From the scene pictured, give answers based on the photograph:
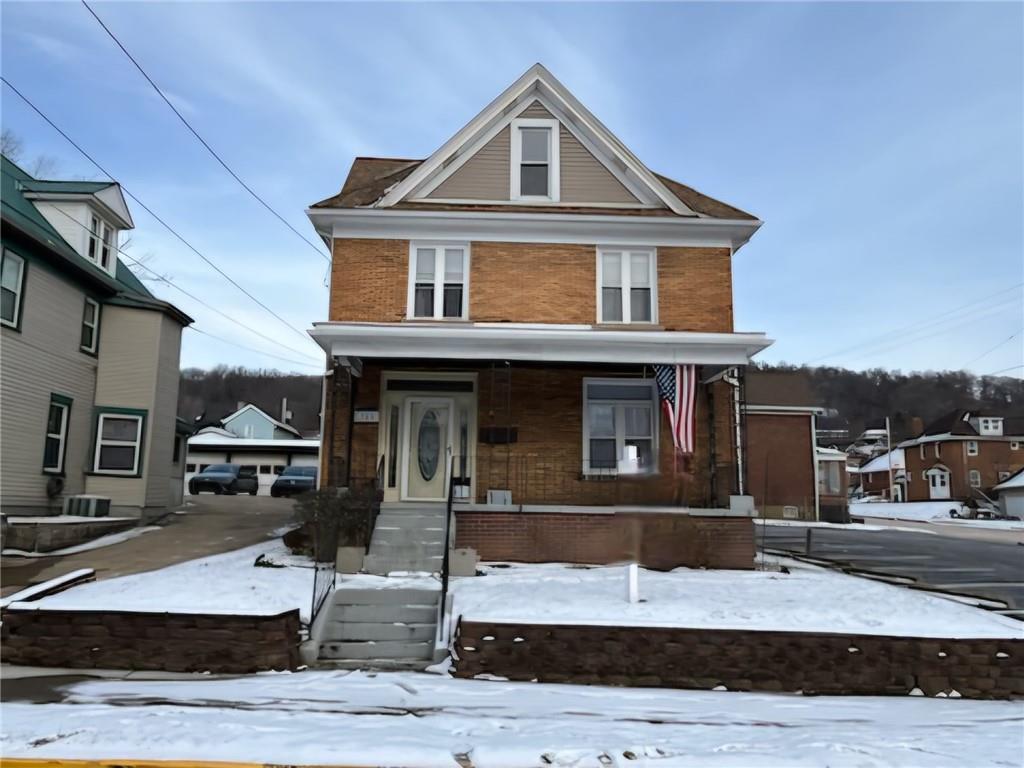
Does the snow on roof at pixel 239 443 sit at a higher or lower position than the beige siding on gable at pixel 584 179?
lower

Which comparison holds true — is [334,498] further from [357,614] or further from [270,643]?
[270,643]

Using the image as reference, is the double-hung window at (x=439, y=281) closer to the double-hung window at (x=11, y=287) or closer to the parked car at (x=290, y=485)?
the double-hung window at (x=11, y=287)

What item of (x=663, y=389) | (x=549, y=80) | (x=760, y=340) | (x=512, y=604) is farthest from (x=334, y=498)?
(x=549, y=80)

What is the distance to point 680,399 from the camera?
1297cm

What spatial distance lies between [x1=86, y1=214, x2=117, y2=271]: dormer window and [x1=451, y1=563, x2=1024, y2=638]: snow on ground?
13.0m

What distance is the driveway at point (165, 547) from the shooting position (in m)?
11.7

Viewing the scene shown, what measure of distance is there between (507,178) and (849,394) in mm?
88776

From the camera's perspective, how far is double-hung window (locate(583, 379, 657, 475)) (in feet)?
47.0

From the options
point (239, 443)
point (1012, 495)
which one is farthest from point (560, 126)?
point (1012, 495)

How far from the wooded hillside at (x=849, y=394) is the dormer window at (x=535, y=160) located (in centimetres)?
4109

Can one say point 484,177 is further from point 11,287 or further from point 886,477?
point 886,477

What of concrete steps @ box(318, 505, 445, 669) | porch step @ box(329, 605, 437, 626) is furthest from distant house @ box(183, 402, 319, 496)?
porch step @ box(329, 605, 437, 626)

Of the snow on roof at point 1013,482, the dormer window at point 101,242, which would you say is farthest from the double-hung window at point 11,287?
the snow on roof at point 1013,482

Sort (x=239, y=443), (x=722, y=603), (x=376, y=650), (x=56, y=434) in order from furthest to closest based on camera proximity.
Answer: (x=239, y=443) < (x=56, y=434) < (x=722, y=603) < (x=376, y=650)
